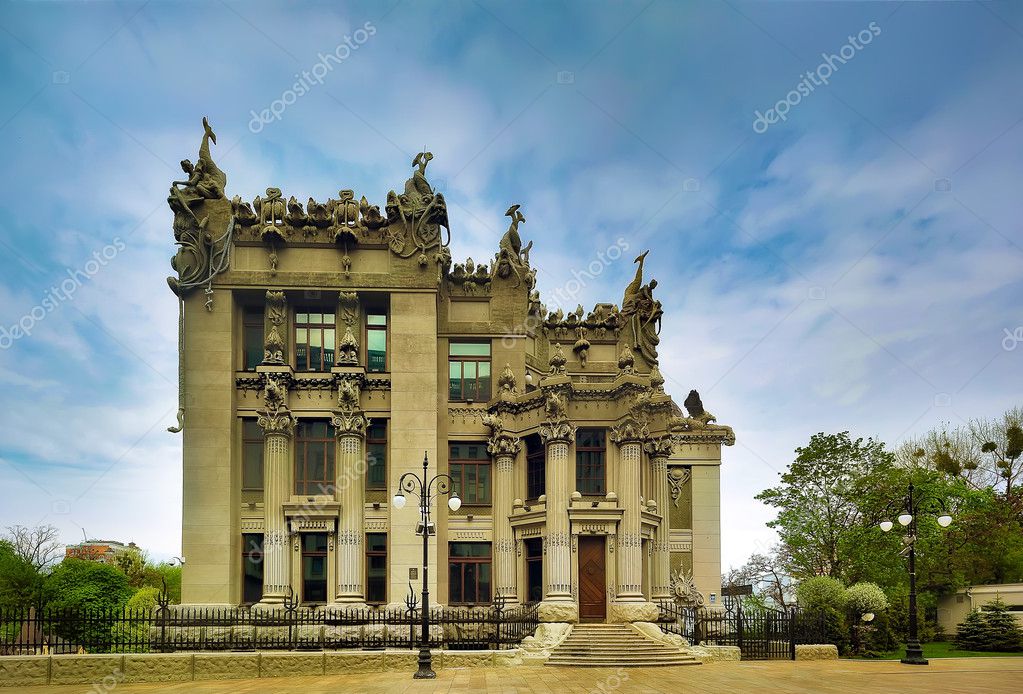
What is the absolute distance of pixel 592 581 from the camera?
36.1m

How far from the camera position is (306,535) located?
37562 millimetres

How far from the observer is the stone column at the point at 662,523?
3944 cm

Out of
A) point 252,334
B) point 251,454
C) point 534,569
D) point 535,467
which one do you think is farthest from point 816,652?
point 252,334

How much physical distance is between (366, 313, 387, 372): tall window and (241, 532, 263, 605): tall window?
30.6 ft

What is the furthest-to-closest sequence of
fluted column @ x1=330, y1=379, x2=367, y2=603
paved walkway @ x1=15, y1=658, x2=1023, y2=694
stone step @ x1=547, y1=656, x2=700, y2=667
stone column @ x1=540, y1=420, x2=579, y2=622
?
1. fluted column @ x1=330, y1=379, x2=367, y2=603
2. stone column @ x1=540, y1=420, x2=579, y2=622
3. stone step @ x1=547, y1=656, x2=700, y2=667
4. paved walkway @ x1=15, y1=658, x2=1023, y2=694

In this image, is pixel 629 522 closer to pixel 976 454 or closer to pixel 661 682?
pixel 661 682

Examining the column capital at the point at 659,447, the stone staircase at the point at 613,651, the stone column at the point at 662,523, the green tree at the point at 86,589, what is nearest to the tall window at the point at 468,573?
the stone staircase at the point at 613,651

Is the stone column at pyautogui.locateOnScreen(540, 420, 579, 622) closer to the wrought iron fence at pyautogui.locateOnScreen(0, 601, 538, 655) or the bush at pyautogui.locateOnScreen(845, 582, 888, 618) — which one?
the wrought iron fence at pyautogui.locateOnScreen(0, 601, 538, 655)

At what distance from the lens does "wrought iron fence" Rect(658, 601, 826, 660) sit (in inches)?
1313

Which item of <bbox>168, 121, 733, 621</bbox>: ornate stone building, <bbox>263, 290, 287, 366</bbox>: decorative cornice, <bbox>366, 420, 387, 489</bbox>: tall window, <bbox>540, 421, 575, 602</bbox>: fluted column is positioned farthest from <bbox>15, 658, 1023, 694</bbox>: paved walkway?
<bbox>263, 290, 287, 366</bbox>: decorative cornice

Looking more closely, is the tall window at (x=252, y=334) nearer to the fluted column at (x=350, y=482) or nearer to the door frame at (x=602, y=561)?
the fluted column at (x=350, y=482)

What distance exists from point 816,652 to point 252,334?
27.4 meters

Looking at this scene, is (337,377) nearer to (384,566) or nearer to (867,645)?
(384,566)

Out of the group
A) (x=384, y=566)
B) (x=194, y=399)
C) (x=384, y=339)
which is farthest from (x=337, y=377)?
(x=384, y=566)
